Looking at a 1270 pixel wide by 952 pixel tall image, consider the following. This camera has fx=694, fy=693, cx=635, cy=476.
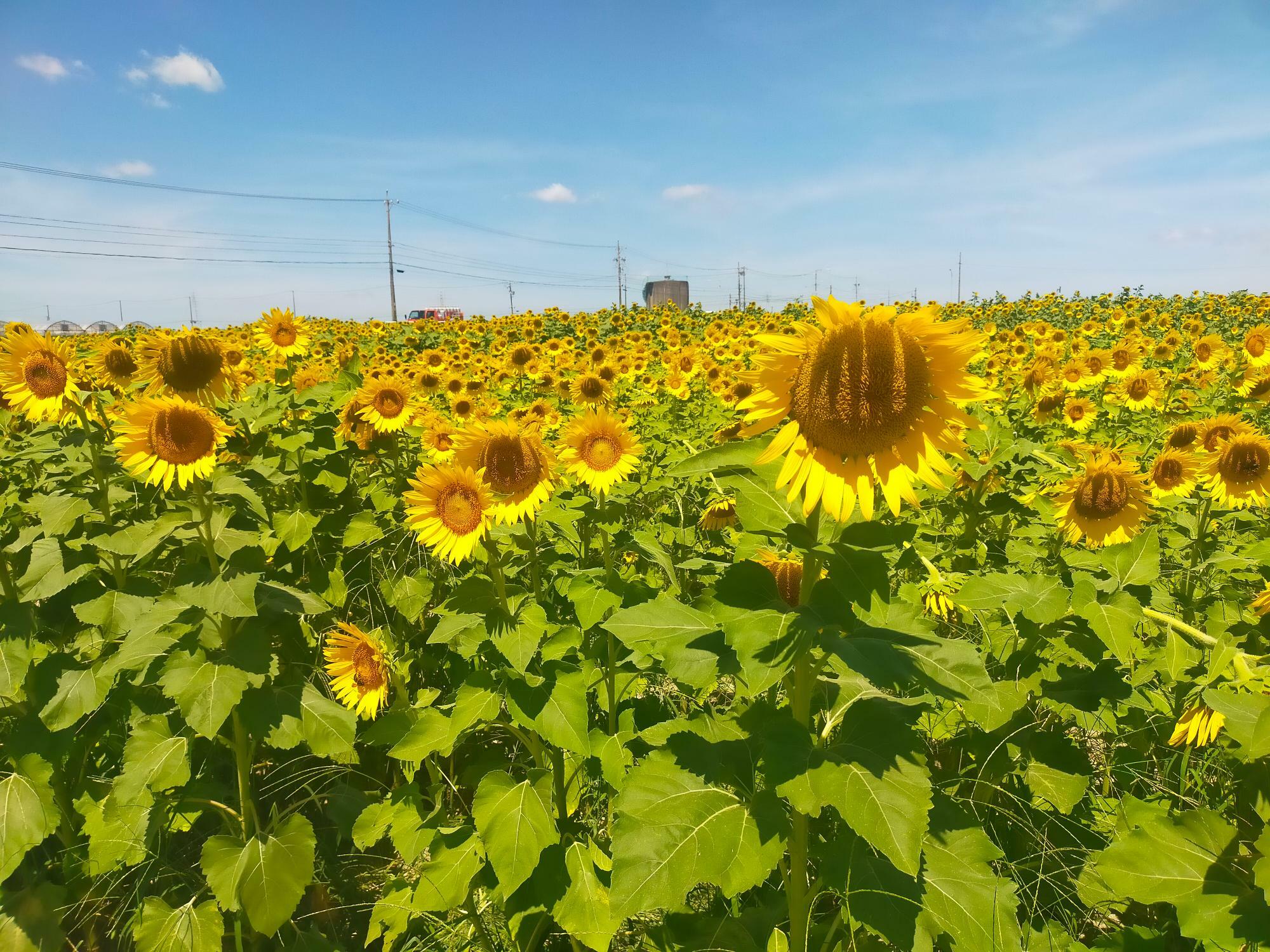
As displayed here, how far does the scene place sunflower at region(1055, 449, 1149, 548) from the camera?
10.3 ft

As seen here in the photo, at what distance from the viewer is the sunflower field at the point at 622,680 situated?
160 centimetres

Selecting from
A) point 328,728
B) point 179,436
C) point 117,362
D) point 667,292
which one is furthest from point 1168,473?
point 667,292

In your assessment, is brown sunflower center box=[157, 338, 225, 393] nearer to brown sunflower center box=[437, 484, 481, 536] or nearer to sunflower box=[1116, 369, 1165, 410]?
brown sunflower center box=[437, 484, 481, 536]

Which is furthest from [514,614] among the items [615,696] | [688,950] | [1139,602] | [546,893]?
[1139,602]

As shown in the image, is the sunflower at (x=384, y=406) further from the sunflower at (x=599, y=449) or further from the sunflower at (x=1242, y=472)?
the sunflower at (x=1242, y=472)

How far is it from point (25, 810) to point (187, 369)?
1782 millimetres

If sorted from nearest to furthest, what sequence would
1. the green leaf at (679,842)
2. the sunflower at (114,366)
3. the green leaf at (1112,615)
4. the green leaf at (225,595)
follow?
1. the green leaf at (679,842)
2. the green leaf at (1112,615)
3. the green leaf at (225,595)
4. the sunflower at (114,366)

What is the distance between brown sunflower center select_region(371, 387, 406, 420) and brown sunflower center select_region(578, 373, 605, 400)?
2.45m

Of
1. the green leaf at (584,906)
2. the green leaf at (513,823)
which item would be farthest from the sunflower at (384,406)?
the green leaf at (584,906)

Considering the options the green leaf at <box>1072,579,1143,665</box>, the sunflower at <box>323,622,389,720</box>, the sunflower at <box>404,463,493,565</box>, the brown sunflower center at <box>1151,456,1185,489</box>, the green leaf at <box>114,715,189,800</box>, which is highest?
the sunflower at <box>404,463,493,565</box>

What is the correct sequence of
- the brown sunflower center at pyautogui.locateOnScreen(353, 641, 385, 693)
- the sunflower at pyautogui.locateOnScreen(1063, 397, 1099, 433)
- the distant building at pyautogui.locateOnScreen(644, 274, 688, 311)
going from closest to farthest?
1. the brown sunflower center at pyautogui.locateOnScreen(353, 641, 385, 693)
2. the sunflower at pyautogui.locateOnScreen(1063, 397, 1099, 433)
3. the distant building at pyautogui.locateOnScreen(644, 274, 688, 311)

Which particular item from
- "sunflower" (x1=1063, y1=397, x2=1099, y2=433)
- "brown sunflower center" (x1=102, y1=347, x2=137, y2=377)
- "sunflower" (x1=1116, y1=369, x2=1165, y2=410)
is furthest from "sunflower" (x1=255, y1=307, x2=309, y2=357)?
"sunflower" (x1=1116, y1=369, x2=1165, y2=410)

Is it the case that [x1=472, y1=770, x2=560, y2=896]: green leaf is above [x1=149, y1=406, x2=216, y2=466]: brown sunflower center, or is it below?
below

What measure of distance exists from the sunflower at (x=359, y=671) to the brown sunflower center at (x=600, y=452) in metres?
1.28
